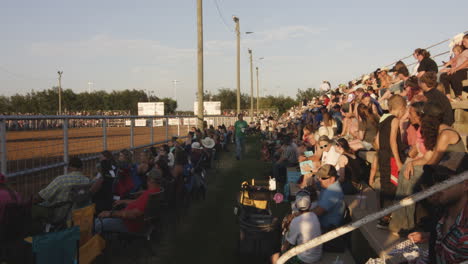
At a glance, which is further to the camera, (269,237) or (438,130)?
(269,237)

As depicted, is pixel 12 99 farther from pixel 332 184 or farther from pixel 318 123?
pixel 332 184

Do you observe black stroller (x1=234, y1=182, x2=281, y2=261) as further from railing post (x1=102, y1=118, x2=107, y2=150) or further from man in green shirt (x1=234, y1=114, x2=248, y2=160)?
man in green shirt (x1=234, y1=114, x2=248, y2=160)

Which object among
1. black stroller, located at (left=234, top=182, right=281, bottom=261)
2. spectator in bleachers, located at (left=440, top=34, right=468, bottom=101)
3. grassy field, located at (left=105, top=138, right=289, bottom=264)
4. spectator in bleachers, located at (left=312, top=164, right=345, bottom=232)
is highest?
spectator in bleachers, located at (left=440, top=34, right=468, bottom=101)

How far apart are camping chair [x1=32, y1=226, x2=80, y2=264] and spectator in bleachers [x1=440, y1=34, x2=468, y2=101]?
668 cm

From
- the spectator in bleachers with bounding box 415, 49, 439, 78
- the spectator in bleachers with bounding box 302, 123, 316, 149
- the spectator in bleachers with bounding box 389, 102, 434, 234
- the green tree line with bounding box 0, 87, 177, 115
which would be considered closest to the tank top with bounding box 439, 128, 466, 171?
the spectator in bleachers with bounding box 389, 102, 434, 234

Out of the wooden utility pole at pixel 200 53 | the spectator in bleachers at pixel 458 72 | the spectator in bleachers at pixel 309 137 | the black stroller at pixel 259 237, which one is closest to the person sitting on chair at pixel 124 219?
the black stroller at pixel 259 237

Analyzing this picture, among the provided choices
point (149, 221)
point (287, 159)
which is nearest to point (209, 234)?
point (149, 221)

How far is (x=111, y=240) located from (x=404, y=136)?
4719mm

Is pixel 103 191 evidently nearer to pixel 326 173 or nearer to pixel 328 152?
pixel 326 173

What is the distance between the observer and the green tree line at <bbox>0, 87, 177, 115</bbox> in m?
77.2

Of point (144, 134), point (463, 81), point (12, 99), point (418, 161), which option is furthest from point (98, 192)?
point (12, 99)

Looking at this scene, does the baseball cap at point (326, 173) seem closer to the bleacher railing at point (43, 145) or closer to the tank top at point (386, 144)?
the tank top at point (386, 144)

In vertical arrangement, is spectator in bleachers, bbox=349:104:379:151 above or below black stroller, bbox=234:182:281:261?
above

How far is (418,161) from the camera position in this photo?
489 centimetres
